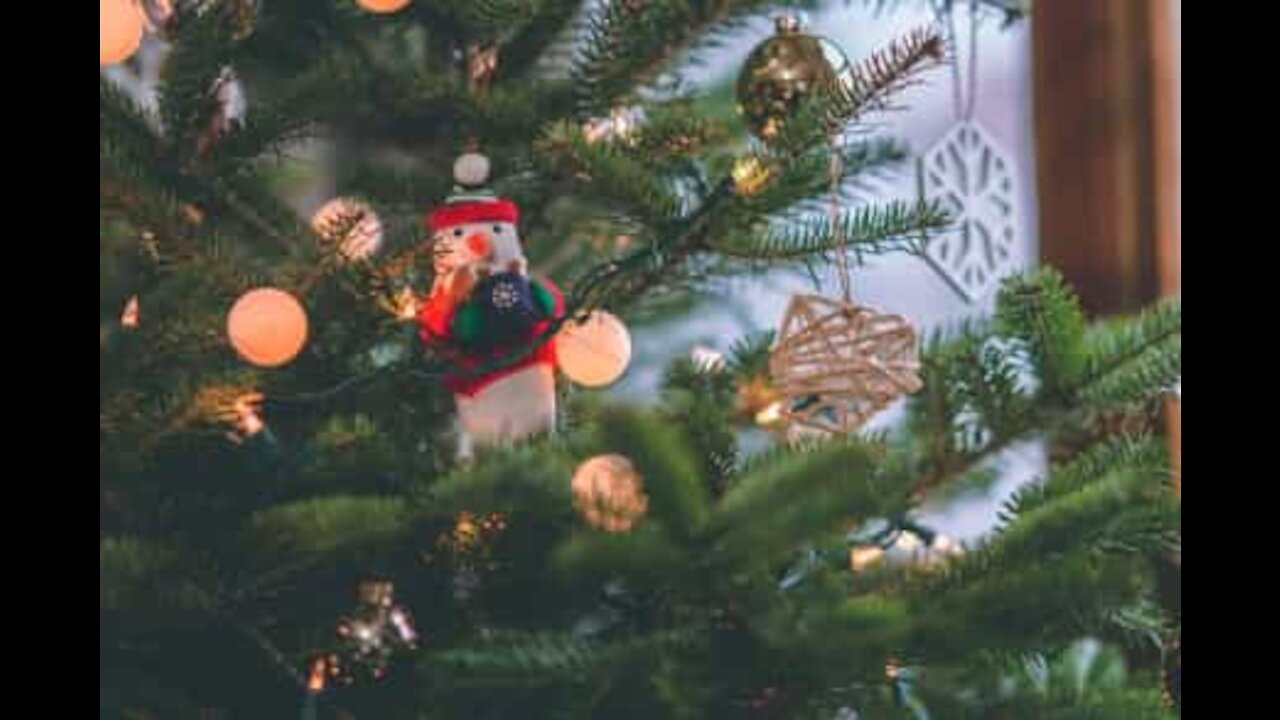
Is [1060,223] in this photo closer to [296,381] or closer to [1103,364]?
[1103,364]

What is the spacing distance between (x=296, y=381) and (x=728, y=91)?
46 cm

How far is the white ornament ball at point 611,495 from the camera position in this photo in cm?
56

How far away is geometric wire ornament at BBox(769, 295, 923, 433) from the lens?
75cm

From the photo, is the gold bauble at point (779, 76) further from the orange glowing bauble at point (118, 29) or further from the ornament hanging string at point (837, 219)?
the orange glowing bauble at point (118, 29)

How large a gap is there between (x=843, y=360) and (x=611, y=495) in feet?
0.75

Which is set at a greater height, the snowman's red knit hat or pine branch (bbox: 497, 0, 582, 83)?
pine branch (bbox: 497, 0, 582, 83)

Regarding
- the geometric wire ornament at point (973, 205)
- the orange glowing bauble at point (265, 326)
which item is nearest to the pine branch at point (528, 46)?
the orange glowing bauble at point (265, 326)

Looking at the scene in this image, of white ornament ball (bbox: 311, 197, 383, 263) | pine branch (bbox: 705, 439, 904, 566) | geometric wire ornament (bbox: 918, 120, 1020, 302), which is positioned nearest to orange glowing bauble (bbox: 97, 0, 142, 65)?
white ornament ball (bbox: 311, 197, 383, 263)

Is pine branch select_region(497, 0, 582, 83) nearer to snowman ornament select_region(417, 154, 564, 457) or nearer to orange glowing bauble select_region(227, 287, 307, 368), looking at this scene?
snowman ornament select_region(417, 154, 564, 457)

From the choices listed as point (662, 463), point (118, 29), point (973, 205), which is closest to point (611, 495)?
point (662, 463)

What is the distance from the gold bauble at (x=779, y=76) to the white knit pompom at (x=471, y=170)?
14cm

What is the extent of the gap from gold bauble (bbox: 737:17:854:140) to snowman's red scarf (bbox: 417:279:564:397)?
0.50 ft

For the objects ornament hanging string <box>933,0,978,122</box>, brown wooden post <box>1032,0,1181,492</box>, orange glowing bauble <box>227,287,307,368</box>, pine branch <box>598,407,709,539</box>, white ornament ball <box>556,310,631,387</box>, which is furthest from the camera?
brown wooden post <box>1032,0,1181,492</box>

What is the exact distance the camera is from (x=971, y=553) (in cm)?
61
